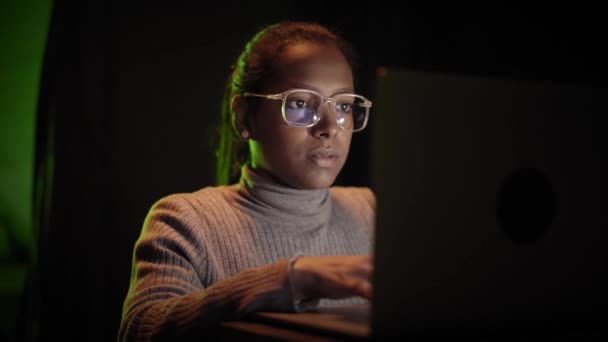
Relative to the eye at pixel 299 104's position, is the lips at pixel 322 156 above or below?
below

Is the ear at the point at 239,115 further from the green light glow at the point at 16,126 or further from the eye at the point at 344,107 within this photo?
the green light glow at the point at 16,126

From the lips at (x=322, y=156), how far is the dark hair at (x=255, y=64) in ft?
0.69

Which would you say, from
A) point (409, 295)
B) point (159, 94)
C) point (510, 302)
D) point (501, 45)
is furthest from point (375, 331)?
point (159, 94)

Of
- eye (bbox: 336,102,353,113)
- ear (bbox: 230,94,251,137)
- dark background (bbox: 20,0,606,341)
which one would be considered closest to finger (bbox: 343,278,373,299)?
eye (bbox: 336,102,353,113)

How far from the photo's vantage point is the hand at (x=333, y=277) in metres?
0.91

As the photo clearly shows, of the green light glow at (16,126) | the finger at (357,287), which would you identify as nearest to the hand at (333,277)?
the finger at (357,287)

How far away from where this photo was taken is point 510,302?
2.78 feet

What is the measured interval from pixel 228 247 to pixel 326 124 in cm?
32

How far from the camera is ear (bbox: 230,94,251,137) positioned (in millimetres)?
1605

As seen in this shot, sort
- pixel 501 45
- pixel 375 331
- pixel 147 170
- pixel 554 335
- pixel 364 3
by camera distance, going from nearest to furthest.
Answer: pixel 375 331, pixel 554 335, pixel 501 45, pixel 147 170, pixel 364 3

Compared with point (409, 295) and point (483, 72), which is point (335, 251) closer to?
point (409, 295)

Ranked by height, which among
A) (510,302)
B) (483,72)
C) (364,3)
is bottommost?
(510,302)

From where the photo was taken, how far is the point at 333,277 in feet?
3.03

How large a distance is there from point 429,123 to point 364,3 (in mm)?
1868
